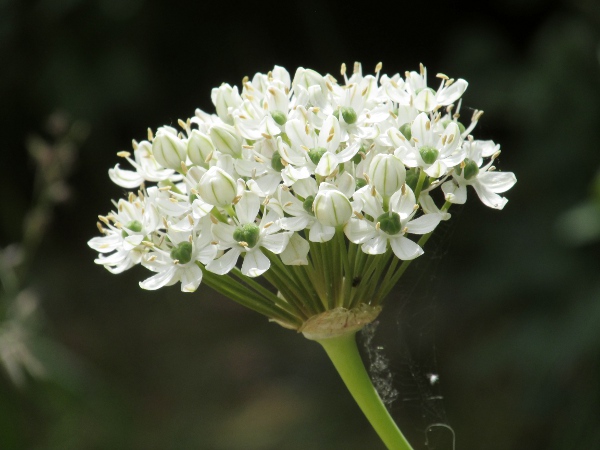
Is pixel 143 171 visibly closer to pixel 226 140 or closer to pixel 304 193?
pixel 226 140

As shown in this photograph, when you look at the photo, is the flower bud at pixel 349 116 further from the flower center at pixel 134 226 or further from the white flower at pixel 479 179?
the flower center at pixel 134 226

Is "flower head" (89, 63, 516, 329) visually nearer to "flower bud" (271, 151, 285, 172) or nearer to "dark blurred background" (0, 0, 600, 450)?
"flower bud" (271, 151, 285, 172)

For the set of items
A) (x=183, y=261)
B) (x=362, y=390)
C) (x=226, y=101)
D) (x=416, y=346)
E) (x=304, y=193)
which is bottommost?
(x=362, y=390)

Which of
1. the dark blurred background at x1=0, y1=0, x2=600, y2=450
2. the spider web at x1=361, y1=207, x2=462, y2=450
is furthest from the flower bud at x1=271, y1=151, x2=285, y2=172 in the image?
the spider web at x1=361, y1=207, x2=462, y2=450

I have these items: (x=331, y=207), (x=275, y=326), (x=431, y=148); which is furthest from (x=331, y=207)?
(x=275, y=326)

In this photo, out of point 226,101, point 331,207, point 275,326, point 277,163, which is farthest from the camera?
point 275,326

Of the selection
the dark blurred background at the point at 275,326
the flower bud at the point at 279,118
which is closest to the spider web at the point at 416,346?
the dark blurred background at the point at 275,326
